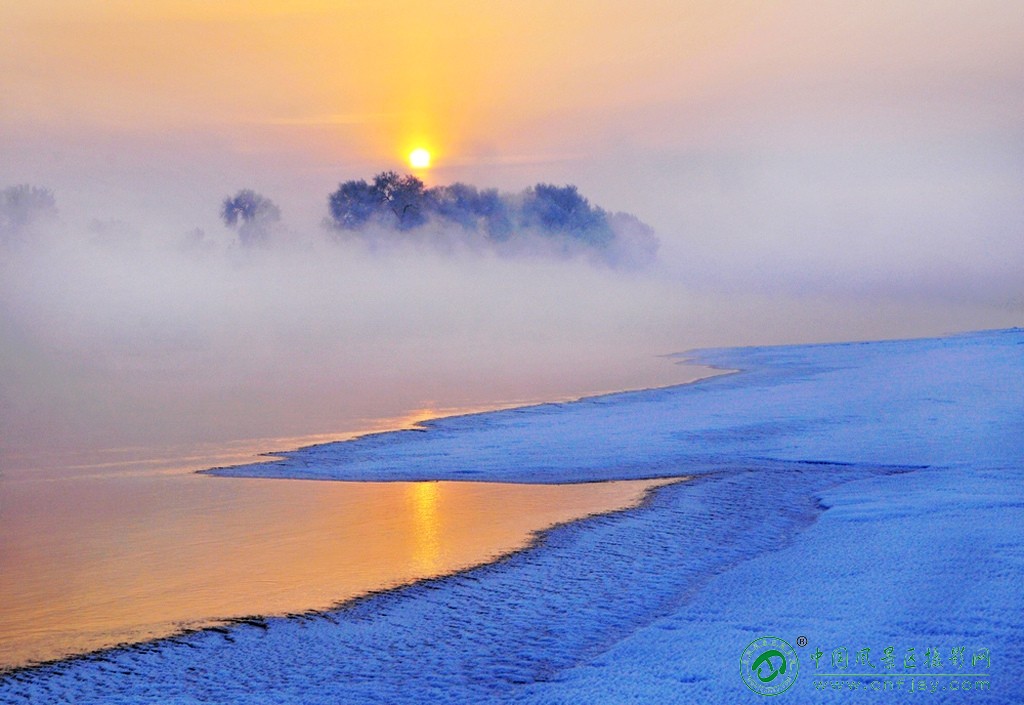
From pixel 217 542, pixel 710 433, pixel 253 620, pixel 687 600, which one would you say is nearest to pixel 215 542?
pixel 217 542

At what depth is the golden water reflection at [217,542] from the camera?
219 inches

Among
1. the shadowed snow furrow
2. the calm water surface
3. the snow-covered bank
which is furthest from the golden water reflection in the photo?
the snow-covered bank

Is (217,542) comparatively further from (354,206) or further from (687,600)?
(354,206)

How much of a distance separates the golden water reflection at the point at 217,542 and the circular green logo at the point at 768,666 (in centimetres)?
216

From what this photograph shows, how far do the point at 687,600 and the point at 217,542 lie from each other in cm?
317

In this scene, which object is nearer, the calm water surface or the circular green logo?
the circular green logo

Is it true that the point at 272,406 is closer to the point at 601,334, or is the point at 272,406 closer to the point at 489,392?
the point at 489,392

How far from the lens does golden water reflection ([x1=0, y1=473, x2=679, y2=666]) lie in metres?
5.56

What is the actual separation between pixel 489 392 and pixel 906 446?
27.0 ft

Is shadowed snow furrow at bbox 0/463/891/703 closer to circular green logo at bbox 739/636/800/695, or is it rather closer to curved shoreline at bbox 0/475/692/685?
curved shoreline at bbox 0/475/692/685

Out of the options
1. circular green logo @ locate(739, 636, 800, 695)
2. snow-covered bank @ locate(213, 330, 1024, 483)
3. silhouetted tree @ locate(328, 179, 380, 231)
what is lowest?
circular green logo @ locate(739, 636, 800, 695)

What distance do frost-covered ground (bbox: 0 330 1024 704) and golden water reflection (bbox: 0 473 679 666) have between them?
341 millimetres

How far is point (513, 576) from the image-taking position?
6.02 m

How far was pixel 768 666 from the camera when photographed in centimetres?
439
